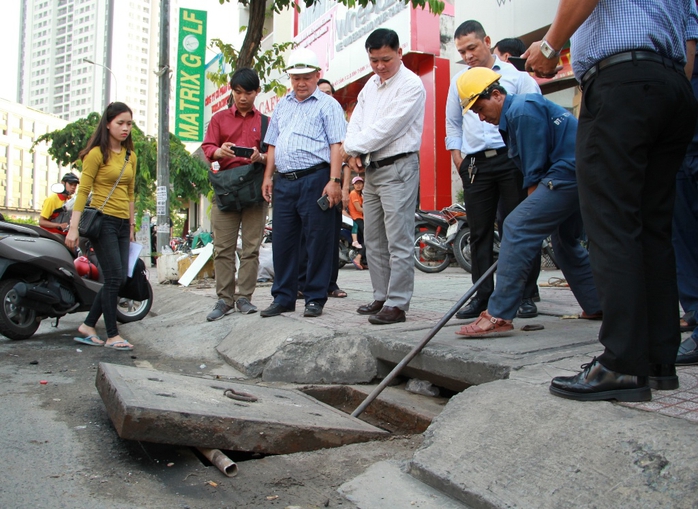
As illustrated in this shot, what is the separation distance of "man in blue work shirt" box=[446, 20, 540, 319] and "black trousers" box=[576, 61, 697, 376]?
181 centimetres

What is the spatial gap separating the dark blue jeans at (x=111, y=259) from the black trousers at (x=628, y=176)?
11.2ft

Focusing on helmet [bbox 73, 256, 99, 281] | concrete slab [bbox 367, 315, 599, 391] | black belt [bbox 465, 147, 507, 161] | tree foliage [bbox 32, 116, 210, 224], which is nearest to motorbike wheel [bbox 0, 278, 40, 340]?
helmet [bbox 73, 256, 99, 281]

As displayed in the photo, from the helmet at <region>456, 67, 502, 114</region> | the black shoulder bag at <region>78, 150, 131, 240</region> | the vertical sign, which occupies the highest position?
the vertical sign

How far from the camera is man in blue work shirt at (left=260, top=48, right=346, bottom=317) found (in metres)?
4.32

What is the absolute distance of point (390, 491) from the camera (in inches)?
77.5

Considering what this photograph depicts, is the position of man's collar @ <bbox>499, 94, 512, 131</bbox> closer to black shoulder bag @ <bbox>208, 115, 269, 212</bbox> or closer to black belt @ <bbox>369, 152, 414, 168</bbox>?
black belt @ <bbox>369, 152, 414, 168</bbox>

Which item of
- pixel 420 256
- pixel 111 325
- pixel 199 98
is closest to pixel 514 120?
pixel 111 325

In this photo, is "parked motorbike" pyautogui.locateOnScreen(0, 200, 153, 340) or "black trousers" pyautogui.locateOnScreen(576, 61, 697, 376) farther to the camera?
"parked motorbike" pyautogui.locateOnScreen(0, 200, 153, 340)

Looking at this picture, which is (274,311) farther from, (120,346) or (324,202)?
(120,346)

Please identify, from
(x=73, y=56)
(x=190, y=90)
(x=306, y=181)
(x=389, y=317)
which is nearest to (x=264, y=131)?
(x=306, y=181)

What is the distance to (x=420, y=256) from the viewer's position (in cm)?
965

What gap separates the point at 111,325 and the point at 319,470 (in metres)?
2.83

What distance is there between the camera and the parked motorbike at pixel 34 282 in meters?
4.80

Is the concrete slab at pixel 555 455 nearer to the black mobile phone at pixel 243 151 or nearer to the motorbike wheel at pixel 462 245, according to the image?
the black mobile phone at pixel 243 151
